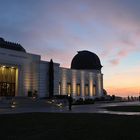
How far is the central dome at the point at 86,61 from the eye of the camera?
309 ft

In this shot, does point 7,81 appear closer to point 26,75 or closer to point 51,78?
point 26,75

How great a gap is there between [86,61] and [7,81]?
40.2m

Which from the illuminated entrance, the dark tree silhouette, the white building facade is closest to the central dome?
the white building facade

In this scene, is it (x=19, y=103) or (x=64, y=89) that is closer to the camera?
(x=19, y=103)

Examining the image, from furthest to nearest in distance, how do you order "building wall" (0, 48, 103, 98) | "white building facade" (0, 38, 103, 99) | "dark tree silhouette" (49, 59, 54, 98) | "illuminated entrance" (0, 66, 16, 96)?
"dark tree silhouette" (49, 59, 54, 98)
"building wall" (0, 48, 103, 98)
"white building facade" (0, 38, 103, 99)
"illuminated entrance" (0, 66, 16, 96)

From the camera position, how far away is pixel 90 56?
96125 mm

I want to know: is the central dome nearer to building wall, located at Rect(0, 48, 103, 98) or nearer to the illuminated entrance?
building wall, located at Rect(0, 48, 103, 98)

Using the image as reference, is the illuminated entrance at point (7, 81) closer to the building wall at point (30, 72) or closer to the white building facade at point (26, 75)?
the white building facade at point (26, 75)

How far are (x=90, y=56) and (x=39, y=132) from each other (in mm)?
82304

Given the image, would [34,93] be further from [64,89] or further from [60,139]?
[60,139]

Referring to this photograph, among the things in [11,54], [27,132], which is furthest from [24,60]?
[27,132]

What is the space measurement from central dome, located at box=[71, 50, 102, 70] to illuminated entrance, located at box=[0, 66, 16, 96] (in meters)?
38.2

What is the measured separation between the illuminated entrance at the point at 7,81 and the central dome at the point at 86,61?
125 ft

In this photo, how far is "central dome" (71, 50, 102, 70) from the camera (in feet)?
309
